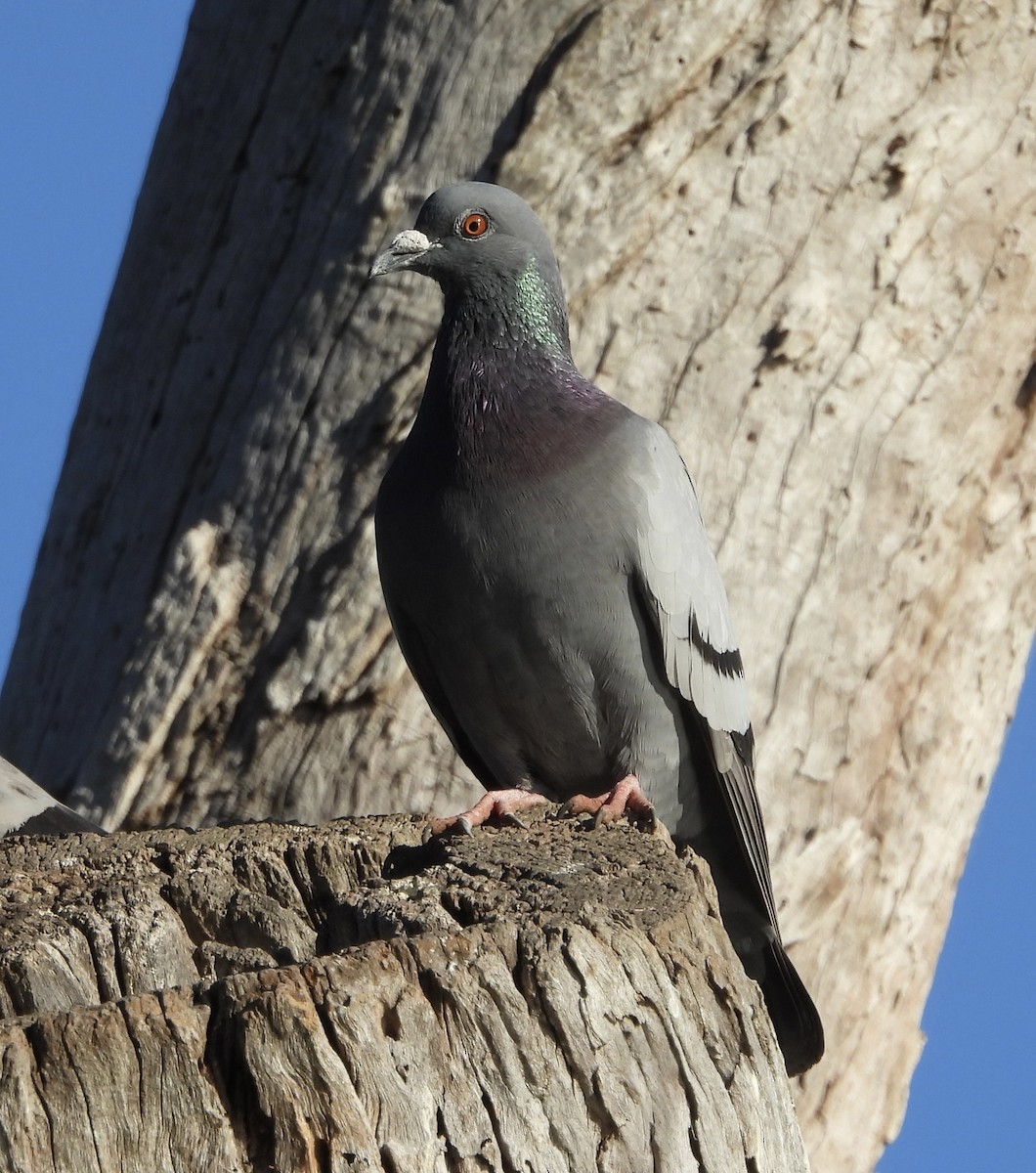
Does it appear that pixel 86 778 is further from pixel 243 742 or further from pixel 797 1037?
pixel 797 1037

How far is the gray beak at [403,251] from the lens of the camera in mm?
5234

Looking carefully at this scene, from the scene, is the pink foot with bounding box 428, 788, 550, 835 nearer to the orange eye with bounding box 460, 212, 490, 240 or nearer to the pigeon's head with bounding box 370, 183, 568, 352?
the pigeon's head with bounding box 370, 183, 568, 352

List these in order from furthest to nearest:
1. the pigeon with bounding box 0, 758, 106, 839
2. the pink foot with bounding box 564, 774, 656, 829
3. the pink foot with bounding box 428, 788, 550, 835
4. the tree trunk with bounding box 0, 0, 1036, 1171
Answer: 1. the tree trunk with bounding box 0, 0, 1036, 1171
2. the pigeon with bounding box 0, 758, 106, 839
3. the pink foot with bounding box 428, 788, 550, 835
4. the pink foot with bounding box 564, 774, 656, 829

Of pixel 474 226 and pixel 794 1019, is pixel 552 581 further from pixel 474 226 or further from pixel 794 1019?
pixel 794 1019

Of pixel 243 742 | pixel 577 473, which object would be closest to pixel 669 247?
pixel 577 473

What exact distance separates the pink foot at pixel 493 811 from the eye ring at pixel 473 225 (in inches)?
69.3

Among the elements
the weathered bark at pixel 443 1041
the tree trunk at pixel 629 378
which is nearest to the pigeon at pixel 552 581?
the tree trunk at pixel 629 378

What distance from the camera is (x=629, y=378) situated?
231 inches

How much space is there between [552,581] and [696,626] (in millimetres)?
523

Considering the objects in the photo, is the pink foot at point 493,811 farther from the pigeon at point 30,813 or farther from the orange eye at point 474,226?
the orange eye at point 474,226

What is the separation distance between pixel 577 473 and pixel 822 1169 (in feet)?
9.70

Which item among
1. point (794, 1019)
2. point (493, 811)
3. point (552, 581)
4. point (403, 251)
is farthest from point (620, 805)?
point (403, 251)

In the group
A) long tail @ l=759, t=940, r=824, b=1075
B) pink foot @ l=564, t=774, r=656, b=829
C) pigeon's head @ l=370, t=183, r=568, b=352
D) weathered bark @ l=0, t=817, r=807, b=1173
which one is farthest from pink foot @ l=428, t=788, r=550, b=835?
pigeon's head @ l=370, t=183, r=568, b=352

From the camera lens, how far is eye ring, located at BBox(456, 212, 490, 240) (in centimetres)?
521
